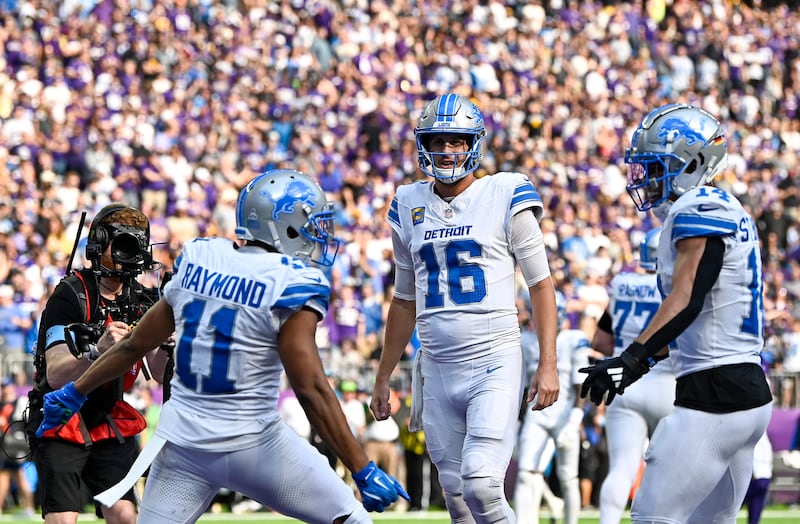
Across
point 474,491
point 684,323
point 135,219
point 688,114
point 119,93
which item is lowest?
point 474,491

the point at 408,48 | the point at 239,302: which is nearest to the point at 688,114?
the point at 239,302

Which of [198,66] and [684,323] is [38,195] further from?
[684,323]

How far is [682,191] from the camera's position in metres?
5.37

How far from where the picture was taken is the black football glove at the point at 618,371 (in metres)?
4.97

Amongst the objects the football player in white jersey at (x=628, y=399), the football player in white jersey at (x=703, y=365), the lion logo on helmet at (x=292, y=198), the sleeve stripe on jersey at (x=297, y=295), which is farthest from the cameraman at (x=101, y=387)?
the football player in white jersey at (x=628, y=399)

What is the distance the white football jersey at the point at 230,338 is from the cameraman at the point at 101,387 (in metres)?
1.32

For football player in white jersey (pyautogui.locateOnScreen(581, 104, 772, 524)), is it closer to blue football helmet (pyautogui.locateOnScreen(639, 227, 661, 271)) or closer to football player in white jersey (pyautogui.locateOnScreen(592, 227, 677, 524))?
football player in white jersey (pyautogui.locateOnScreen(592, 227, 677, 524))

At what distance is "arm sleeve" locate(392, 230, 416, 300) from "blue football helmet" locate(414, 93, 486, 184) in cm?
38

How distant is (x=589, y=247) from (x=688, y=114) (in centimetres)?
1194

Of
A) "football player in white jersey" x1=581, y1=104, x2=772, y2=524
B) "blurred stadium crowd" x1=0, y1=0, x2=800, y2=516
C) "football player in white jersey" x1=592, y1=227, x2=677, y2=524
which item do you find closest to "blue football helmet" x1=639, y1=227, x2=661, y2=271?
"football player in white jersey" x1=592, y1=227, x2=677, y2=524

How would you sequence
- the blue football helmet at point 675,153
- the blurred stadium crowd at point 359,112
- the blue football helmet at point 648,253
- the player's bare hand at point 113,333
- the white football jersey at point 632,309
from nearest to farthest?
the blue football helmet at point 675,153, the player's bare hand at point 113,333, the white football jersey at point 632,309, the blue football helmet at point 648,253, the blurred stadium crowd at point 359,112

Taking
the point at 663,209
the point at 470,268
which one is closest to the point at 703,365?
the point at 663,209

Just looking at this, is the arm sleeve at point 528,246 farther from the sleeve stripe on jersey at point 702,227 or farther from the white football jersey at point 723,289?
the sleeve stripe on jersey at point 702,227

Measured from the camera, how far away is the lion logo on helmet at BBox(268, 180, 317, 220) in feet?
16.0
